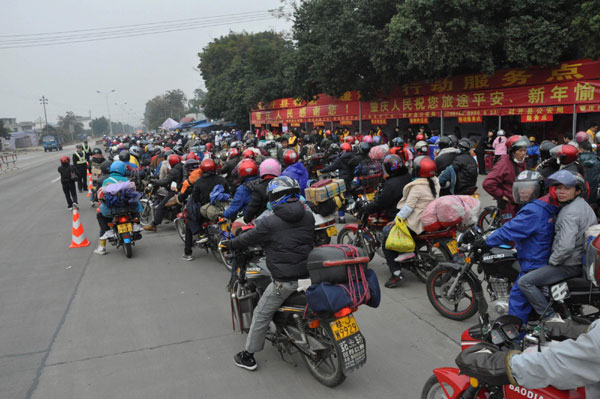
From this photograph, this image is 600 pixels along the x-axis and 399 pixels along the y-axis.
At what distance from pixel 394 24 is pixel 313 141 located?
8.09 m

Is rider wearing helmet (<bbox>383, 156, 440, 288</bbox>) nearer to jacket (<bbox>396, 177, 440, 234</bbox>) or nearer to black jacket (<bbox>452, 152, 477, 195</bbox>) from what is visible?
jacket (<bbox>396, 177, 440, 234</bbox>)

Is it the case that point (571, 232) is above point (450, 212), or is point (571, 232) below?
above

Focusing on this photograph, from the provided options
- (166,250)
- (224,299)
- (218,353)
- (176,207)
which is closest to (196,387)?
(218,353)

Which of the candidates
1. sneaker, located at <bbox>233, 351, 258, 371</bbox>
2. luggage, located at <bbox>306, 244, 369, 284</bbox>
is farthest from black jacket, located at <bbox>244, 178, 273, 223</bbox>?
luggage, located at <bbox>306, 244, 369, 284</bbox>

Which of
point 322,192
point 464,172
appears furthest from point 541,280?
point 464,172

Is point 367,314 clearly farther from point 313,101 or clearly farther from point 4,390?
point 313,101

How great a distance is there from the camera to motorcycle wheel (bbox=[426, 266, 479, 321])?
4812 millimetres

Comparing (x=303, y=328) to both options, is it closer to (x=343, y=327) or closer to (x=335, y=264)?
(x=343, y=327)

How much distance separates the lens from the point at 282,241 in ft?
12.5

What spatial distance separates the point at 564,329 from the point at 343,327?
1.53 metres

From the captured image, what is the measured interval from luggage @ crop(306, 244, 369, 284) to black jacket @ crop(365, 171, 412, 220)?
2.95m

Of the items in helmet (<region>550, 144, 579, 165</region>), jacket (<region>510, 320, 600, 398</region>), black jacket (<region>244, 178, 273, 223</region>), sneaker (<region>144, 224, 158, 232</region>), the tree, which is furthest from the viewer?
the tree

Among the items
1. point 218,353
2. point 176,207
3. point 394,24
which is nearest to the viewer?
point 218,353

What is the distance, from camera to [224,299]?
5.98m
